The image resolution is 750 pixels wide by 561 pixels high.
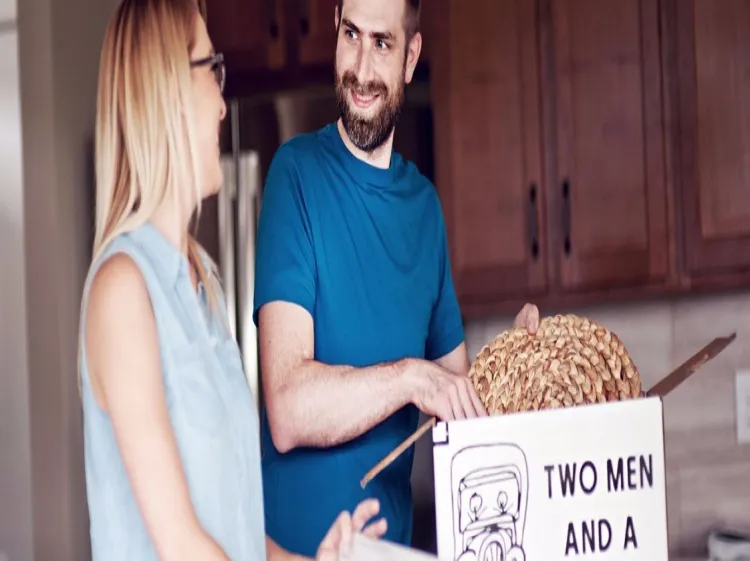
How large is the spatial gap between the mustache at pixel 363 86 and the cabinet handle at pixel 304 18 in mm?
263

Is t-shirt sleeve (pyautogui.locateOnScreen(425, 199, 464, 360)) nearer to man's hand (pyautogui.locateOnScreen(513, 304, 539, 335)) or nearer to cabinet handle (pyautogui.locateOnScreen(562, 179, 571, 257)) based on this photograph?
man's hand (pyautogui.locateOnScreen(513, 304, 539, 335))

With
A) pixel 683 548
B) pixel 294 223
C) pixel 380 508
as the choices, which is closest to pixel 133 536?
pixel 380 508

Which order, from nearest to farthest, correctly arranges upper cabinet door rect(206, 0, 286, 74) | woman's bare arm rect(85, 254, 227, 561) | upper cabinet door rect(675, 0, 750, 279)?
woman's bare arm rect(85, 254, 227, 561), upper cabinet door rect(206, 0, 286, 74), upper cabinet door rect(675, 0, 750, 279)

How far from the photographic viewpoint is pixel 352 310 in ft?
4.84

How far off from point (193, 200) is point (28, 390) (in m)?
0.35

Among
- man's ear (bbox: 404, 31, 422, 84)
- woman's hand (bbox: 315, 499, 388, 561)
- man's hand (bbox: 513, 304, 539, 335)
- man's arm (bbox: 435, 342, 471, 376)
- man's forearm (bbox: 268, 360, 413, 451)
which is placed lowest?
woman's hand (bbox: 315, 499, 388, 561)

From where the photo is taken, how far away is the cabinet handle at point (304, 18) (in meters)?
1.77

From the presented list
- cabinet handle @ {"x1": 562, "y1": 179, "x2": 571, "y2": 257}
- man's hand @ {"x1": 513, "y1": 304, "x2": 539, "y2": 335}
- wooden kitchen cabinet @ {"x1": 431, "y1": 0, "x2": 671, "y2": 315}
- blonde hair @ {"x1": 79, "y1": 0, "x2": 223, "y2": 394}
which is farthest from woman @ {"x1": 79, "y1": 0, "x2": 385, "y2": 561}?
cabinet handle @ {"x1": 562, "y1": 179, "x2": 571, "y2": 257}

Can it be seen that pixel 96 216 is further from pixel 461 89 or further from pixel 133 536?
pixel 461 89

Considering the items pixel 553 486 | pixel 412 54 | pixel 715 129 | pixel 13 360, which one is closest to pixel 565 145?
pixel 715 129

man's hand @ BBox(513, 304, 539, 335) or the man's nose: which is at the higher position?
the man's nose

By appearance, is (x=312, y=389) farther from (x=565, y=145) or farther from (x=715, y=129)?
(x=715, y=129)

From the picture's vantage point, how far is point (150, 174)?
4.39 feet

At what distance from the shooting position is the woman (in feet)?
4.21
